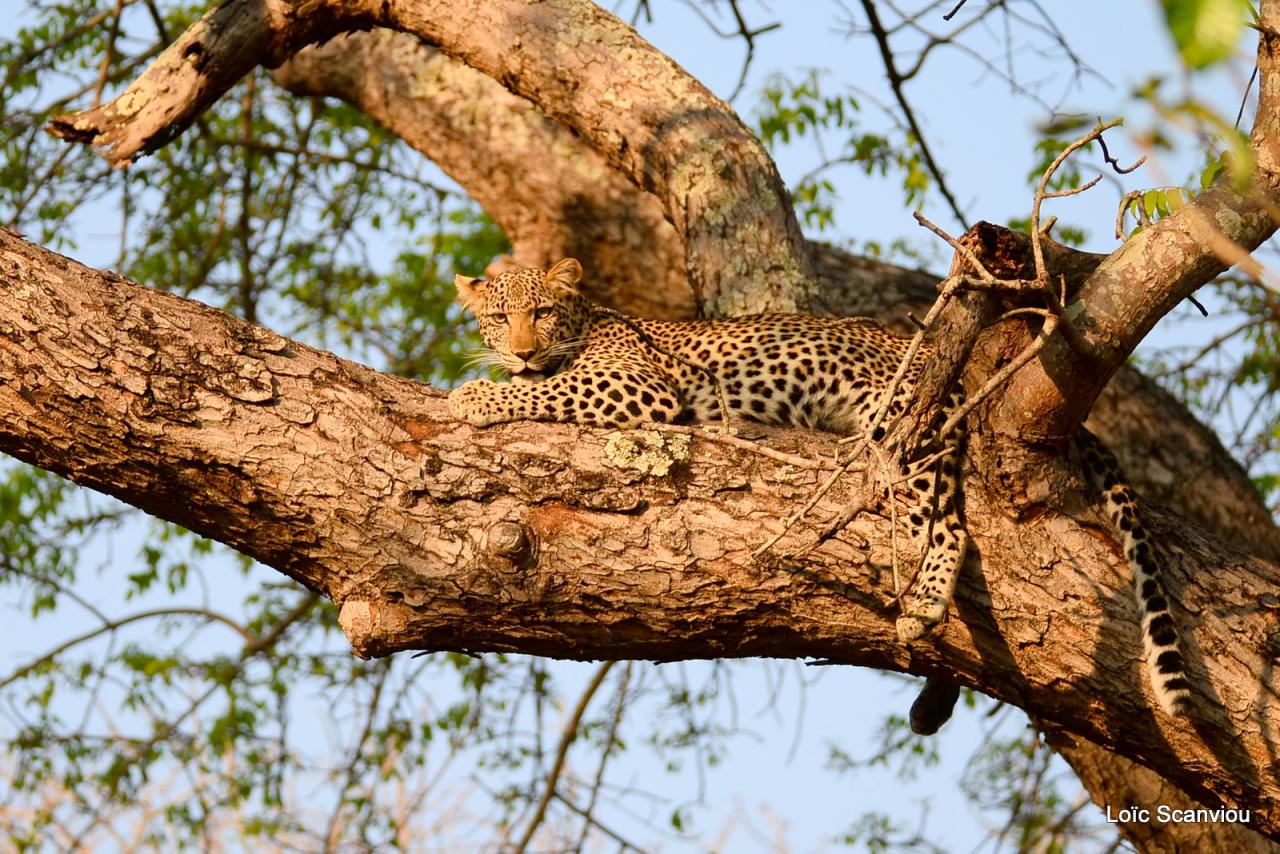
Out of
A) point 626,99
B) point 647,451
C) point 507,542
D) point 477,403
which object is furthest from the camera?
point 626,99

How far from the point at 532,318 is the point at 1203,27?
18.9ft

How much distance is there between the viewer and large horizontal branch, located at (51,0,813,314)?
697 centimetres

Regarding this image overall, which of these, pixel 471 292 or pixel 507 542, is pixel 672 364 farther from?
pixel 507 542

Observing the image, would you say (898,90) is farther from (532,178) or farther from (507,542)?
(507,542)

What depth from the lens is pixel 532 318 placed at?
22.7 ft

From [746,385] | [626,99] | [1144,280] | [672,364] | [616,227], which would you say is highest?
[616,227]

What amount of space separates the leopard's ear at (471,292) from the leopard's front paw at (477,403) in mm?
1681

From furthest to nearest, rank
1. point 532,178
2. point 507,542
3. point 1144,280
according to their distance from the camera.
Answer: point 532,178 → point 507,542 → point 1144,280

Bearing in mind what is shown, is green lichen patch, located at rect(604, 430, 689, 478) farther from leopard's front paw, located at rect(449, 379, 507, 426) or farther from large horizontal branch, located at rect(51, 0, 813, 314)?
large horizontal branch, located at rect(51, 0, 813, 314)

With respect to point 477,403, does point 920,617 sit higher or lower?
lower

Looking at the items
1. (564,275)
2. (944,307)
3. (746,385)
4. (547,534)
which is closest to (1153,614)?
(944,307)

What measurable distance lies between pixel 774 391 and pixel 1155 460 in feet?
10.2

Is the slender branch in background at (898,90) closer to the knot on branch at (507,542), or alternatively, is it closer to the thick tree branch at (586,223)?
the thick tree branch at (586,223)

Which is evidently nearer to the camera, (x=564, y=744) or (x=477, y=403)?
(x=477, y=403)
